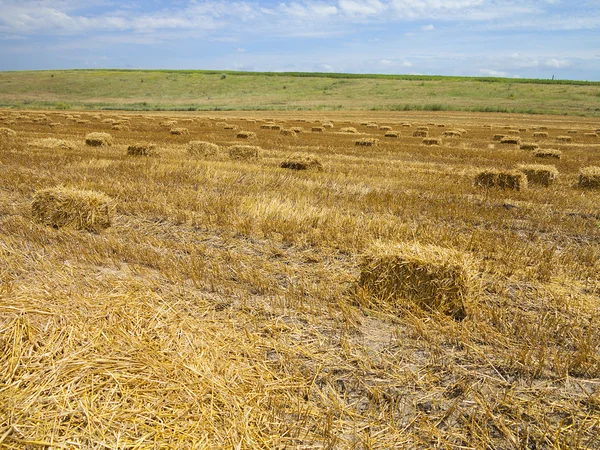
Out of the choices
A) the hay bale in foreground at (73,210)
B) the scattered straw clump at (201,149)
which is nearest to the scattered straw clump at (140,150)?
the scattered straw clump at (201,149)

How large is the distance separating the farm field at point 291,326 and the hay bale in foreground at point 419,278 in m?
0.03

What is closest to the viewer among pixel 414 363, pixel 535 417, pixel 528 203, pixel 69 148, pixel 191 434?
pixel 191 434

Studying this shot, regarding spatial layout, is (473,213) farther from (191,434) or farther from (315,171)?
(191,434)

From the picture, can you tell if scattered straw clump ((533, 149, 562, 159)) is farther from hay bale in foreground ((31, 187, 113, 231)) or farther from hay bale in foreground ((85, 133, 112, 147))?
hay bale in foreground ((85, 133, 112, 147))

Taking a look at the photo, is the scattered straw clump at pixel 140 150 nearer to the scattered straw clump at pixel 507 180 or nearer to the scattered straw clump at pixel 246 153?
the scattered straw clump at pixel 246 153

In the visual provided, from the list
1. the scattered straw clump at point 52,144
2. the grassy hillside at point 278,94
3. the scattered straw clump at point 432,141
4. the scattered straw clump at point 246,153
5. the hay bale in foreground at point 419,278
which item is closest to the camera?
the hay bale in foreground at point 419,278

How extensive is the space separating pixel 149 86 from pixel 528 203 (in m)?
105

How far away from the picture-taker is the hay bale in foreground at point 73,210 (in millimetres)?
6730

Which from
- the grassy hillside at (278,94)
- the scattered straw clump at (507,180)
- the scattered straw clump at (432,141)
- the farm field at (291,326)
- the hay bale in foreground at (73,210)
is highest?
the grassy hillside at (278,94)

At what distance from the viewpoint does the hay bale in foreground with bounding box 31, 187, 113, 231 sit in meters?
6.73

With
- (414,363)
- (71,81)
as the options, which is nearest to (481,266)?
(414,363)

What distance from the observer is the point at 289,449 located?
8.30ft

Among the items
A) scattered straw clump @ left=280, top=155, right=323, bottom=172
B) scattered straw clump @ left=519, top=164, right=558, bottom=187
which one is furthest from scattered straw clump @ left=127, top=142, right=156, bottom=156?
scattered straw clump @ left=519, top=164, right=558, bottom=187

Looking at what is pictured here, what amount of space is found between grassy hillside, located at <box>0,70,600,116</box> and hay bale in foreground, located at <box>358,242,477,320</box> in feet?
217
